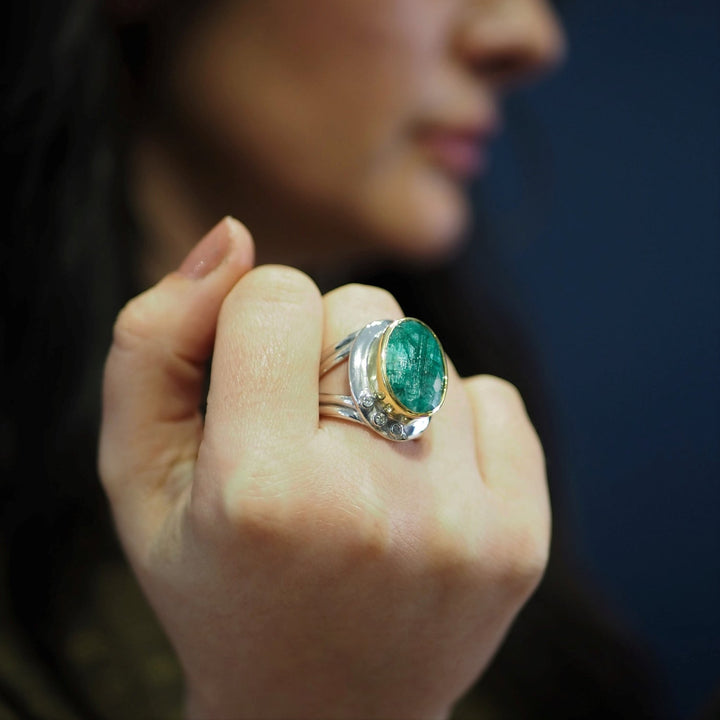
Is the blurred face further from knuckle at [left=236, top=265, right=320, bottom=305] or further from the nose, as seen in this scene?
knuckle at [left=236, top=265, right=320, bottom=305]

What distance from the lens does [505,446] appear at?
569 millimetres

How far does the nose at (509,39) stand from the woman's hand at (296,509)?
638 mm

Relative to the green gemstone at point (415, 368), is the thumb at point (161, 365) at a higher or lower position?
higher

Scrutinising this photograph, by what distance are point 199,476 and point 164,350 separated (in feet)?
0.38

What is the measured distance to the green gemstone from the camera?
490 mm

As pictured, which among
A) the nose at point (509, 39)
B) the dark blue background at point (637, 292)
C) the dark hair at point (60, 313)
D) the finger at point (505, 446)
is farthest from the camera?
the dark blue background at point (637, 292)

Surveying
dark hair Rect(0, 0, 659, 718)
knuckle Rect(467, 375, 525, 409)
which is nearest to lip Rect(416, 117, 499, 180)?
dark hair Rect(0, 0, 659, 718)

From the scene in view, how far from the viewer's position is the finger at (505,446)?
21.9 inches

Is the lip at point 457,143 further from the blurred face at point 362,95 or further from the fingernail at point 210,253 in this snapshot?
the fingernail at point 210,253

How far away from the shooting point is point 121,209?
1126mm

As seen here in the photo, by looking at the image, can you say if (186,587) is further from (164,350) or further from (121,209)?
(121,209)

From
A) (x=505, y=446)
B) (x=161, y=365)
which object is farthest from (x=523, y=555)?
(x=161, y=365)

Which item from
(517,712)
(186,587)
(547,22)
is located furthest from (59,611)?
(547,22)

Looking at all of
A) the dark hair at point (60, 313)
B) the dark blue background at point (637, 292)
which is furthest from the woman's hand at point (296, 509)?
the dark blue background at point (637, 292)
